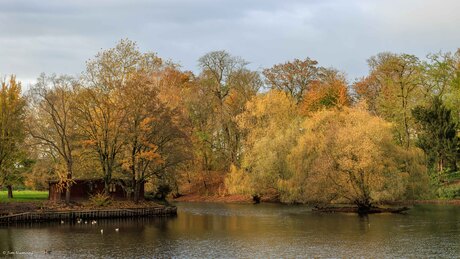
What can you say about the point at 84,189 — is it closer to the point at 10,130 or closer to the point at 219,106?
the point at 10,130

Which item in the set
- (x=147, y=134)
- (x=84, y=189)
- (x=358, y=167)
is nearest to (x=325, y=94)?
(x=358, y=167)

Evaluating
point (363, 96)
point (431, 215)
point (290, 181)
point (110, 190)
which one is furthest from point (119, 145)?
point (363, 96)

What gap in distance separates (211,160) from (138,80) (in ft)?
103

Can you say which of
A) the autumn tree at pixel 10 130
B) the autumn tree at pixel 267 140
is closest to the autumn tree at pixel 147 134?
the autumn tree at pixel 10 130

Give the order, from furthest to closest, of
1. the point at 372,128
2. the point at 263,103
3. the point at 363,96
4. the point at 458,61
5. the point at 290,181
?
the point at 363,96 < the point at 458,61 < the point at 263,103 < the point at 290,181 < the point at 372,128

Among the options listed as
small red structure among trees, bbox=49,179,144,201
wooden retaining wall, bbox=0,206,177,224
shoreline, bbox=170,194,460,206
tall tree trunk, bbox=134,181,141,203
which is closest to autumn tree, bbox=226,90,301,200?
shoreline, bbox=170,194,460,206

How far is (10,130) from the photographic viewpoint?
53125 mm

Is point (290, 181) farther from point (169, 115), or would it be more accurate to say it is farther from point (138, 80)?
point (138, 80)

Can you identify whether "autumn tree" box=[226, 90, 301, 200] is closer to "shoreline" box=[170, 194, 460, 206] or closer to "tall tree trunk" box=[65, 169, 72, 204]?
"shoreline" box=[170, 194, 460, 206]

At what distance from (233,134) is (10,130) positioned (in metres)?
38.0

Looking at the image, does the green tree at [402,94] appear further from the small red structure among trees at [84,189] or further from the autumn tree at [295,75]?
the small red structure among trees at [84,189]

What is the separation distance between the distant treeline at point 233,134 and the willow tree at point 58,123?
5.4 inches

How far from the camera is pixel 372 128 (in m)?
56.8

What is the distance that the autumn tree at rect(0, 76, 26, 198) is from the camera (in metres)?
52.9
